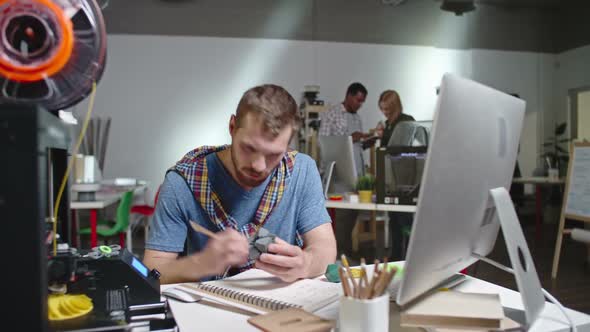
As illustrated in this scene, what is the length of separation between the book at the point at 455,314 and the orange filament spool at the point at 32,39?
0.73 m

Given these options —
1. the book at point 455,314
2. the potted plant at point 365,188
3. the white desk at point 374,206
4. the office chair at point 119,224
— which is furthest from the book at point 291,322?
the office chair at point 119,224

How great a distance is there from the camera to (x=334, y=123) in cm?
552

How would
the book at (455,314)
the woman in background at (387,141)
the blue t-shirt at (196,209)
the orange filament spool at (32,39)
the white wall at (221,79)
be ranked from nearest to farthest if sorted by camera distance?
1. the orange filament spool at (32,39)
2. the book at (455,314)
3. the blue t-shirt at (196,209)
4. the woman in background at (387,141)
5. the white wall at (221,79)

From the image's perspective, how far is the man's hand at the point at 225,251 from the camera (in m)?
1.04

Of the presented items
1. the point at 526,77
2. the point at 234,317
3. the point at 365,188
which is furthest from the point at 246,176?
the point at 526,77

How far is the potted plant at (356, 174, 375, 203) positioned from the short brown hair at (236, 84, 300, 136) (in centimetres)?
210

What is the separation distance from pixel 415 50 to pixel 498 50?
128 centimetres

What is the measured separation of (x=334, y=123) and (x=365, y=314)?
191 inches

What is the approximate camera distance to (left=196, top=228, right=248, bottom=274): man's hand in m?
1.04

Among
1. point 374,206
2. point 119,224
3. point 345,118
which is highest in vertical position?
point 345,118

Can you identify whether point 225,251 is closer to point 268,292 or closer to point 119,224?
point 268,292

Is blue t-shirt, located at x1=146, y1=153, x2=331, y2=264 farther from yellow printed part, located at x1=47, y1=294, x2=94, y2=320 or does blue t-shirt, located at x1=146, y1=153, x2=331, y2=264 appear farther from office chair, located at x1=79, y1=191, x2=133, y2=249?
office chair, located at x1=79, y1=191, x2=133, y2=249

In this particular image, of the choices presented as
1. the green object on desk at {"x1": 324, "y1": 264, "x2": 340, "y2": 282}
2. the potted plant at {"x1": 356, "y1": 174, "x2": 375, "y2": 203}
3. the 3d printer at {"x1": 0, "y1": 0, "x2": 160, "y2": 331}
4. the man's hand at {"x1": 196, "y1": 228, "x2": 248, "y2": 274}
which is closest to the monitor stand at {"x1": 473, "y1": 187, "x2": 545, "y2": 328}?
the green object on desk at {"x1": 324, "y1": 264, "x2": 340, "y2": 282}

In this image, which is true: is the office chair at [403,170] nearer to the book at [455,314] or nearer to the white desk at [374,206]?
the white desk at [374,206]
